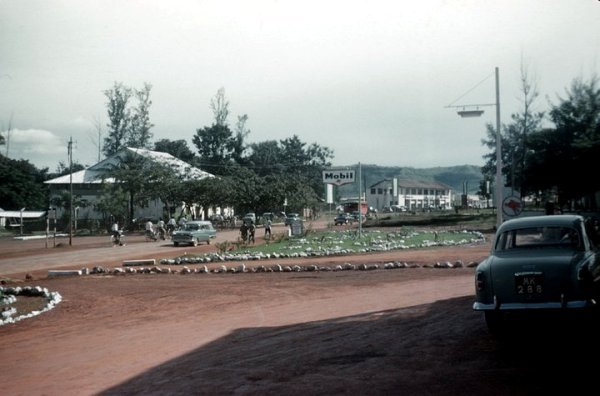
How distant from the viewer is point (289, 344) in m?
9.28

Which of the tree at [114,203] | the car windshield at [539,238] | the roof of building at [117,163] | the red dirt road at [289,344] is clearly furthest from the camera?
the roof of building at [117,163]

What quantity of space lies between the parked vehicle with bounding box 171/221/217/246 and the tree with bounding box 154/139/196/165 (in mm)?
65016

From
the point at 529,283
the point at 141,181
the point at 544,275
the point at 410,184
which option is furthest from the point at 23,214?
the point at 410,184

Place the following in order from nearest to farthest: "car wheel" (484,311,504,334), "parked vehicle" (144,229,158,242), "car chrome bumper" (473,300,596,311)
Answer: "car chrome bumper" (473,300,596,311), "car wheel" (484,311,504,334), "parked vehicle" (144,229,158,242)

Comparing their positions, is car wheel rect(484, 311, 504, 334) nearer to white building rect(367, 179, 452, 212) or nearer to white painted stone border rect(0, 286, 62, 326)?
white painted stone border rect(0, 286, 62, 326)

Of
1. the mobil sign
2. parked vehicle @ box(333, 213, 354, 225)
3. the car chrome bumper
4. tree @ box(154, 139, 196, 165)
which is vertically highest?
tree @ box(154, 139, 196, 165)

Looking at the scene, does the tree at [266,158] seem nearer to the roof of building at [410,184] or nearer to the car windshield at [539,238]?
the roof of building at [410,184]

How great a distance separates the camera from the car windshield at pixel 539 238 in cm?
930

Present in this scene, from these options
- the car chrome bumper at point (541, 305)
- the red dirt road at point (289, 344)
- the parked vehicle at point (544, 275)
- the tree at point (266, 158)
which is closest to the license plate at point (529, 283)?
the parked vehicle at point (544, 275)

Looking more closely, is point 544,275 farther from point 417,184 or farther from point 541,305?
point 417,184

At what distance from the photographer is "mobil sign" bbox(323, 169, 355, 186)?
39.2 metres

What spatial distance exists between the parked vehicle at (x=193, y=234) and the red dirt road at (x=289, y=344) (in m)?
23.2

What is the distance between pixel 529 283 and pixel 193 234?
33955mm

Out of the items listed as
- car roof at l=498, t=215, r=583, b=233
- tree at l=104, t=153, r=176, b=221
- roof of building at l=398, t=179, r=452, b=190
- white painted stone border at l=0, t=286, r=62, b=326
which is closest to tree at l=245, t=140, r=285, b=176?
roof of building at l=398, t=179, r=452, b=190
